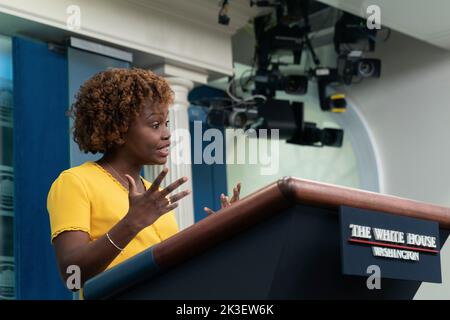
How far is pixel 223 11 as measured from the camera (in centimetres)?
433

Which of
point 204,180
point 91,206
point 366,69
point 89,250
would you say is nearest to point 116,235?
point 89,250

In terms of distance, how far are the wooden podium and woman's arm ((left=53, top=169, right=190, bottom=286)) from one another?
5.3 inches

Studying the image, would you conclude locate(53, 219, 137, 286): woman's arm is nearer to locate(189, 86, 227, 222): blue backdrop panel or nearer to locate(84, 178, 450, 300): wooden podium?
locate(84, 178, 450, 300): wooden podium

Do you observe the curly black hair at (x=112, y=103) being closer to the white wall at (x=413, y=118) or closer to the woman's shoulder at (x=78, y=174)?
the woman's shoulder at (x=78, y=174)

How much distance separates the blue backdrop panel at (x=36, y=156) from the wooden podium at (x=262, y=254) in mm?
2652

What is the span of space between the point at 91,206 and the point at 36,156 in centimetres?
242

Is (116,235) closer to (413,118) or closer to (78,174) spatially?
(78,174)

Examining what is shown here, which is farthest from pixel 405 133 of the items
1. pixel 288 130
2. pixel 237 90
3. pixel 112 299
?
pixel 112 299

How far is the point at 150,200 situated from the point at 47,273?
265cm

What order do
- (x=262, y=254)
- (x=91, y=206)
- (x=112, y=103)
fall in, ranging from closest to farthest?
(x=262, y=254)
(x=91, y=206)
(x=112, y=103)

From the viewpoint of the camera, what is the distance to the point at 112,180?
1331 millimetres

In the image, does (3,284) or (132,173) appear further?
(3,284)
